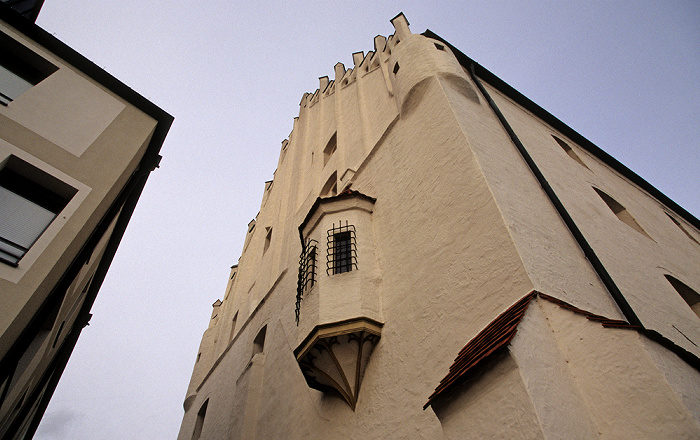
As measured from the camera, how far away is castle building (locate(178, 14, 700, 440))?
13.2ft

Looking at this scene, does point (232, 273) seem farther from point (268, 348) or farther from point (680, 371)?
point (680, 371)

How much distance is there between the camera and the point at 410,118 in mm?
9711

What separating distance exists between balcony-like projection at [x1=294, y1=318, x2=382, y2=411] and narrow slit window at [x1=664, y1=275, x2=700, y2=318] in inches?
270

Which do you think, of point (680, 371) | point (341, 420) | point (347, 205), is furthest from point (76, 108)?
point (680, 371)

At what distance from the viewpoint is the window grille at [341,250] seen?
27.2 ft

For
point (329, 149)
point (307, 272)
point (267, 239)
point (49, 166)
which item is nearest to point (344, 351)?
point (307, 272)

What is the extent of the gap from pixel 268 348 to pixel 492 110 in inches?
348

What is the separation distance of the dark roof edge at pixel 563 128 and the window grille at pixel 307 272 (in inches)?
331

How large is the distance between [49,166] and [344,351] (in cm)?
603

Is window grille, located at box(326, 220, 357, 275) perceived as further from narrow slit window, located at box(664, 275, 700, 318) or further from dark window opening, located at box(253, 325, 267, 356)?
narrow slit window, located at box(664, 275, 700, 318)

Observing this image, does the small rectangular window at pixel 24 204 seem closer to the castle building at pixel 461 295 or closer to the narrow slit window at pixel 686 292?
the castle building at pixel 461 295

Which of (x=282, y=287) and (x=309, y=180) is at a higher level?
(x=309, y=180)

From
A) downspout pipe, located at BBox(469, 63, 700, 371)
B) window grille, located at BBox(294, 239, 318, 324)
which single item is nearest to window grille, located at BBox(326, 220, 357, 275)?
→ window grille, located at BBox(294, 239, 318, 324)

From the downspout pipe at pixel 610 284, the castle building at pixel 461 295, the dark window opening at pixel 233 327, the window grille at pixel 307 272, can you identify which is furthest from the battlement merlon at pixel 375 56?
the dark window opening at pixel 233 327
